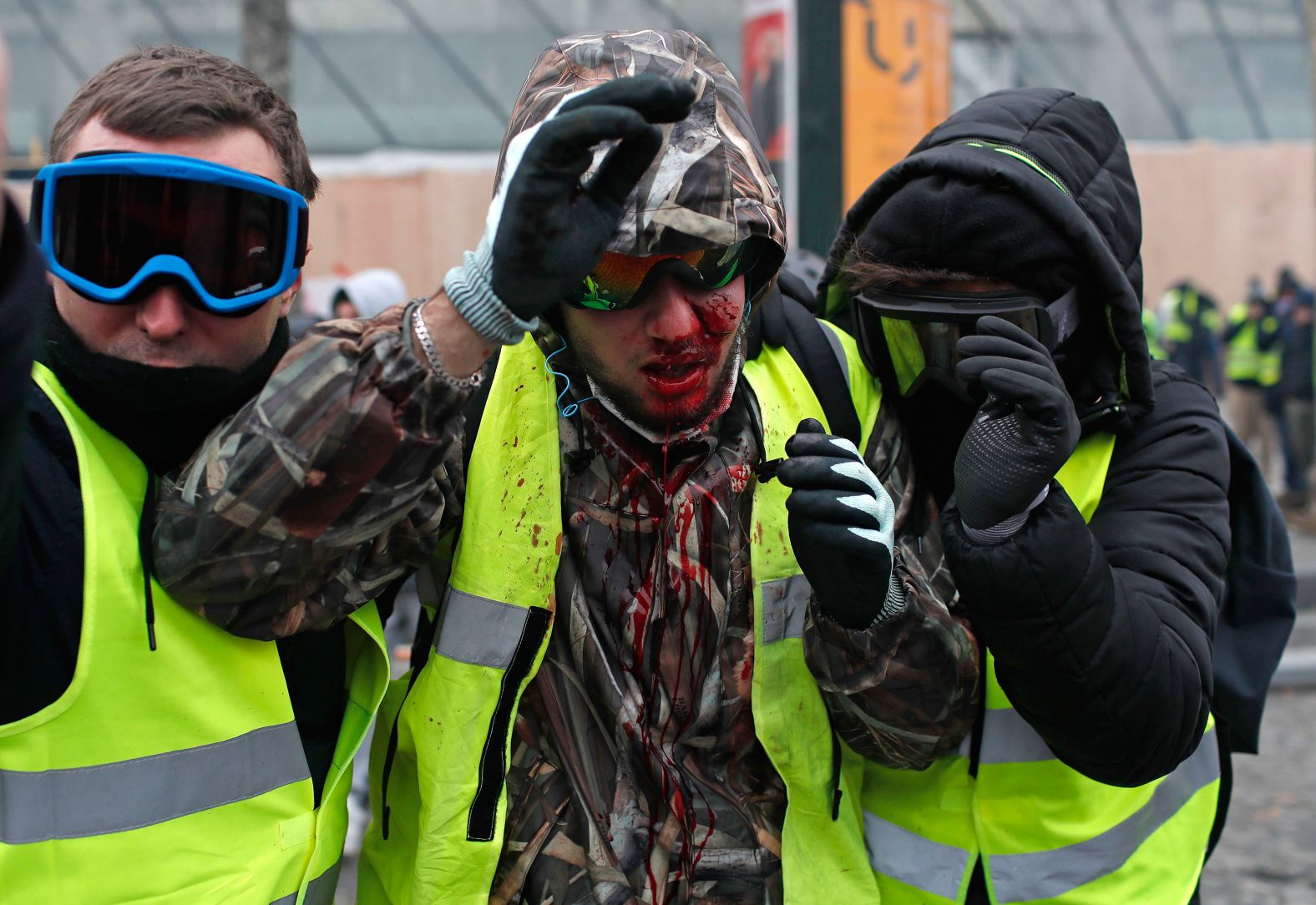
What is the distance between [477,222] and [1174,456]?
13257 millimetres

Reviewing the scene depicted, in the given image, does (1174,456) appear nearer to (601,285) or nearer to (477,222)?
(601,285)

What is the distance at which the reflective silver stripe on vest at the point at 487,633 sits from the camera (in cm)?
176

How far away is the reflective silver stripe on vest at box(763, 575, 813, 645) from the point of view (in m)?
1.85

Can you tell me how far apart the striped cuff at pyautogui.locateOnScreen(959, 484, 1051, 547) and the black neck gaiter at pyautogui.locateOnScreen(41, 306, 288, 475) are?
1.00m

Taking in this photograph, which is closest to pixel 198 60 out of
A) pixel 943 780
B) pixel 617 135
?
pixel 617 135

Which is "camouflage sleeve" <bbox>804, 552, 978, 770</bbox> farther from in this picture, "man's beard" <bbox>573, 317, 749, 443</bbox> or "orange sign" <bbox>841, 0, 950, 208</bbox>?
"orange sign" <bbox>841, 0, 950, 208</bbox>

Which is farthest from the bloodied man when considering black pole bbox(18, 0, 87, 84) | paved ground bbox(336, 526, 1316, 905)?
black pole bbox(18, 0, 87, 84)

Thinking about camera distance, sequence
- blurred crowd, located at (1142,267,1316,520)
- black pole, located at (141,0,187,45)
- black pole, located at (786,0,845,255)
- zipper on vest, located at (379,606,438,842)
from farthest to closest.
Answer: black pole, located at (141,0,187,45), blurred crowd, located at (1142,267,1316,520), black pole, located at (786,0,845,255), zipper on vest, located at (379,606,438,842)

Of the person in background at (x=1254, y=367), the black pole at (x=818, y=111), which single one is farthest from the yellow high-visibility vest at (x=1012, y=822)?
the person in background at (x=1254, y=367)

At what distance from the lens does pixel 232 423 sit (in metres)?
1.54

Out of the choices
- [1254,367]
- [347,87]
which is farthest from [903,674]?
[347,87]

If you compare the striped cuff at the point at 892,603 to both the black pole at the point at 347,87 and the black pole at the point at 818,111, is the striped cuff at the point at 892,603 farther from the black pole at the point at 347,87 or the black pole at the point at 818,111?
the black pole at the point at 347,87

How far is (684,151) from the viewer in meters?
1.74

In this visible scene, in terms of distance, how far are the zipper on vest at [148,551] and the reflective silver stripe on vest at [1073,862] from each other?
132cm
